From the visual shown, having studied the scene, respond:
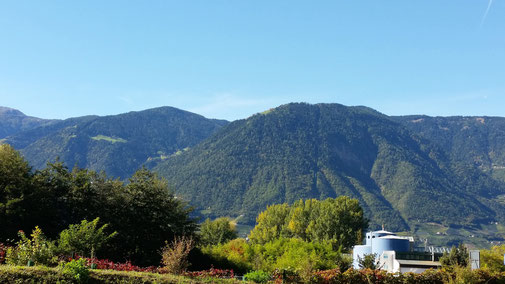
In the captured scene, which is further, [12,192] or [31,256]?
[12,192]

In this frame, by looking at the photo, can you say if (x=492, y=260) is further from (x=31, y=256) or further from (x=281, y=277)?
(x=31, y=256)

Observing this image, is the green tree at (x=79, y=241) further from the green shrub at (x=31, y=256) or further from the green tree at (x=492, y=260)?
the green tree at (x=492, y=260)

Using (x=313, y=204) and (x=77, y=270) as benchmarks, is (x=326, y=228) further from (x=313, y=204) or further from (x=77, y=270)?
(x=77, y=270)

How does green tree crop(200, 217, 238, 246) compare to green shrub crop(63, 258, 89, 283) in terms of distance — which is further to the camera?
green tree crop(200, 217, 238, 246)

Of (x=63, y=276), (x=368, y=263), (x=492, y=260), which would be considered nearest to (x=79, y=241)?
(x=63, y=276)

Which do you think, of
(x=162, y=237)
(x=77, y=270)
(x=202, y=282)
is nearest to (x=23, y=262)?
(x=77, y=270)

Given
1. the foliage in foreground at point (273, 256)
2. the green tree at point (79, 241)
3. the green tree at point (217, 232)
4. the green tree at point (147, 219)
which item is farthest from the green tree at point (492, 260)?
the green tree at point (79, 241)

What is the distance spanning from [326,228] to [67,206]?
2098 inches

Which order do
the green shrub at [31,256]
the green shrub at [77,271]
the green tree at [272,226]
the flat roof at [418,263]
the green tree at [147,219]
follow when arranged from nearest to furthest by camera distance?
the green shrub at [77,271] < the green shrub at [31,256] < the green tree at [147,219] < the flat roof at [418,263] < the green tree at [272,226]

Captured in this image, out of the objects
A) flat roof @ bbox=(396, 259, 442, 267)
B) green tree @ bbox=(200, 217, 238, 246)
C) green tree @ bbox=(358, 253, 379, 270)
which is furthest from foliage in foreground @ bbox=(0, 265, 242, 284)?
green tree @ bbox=(200, 217, 238, 246)

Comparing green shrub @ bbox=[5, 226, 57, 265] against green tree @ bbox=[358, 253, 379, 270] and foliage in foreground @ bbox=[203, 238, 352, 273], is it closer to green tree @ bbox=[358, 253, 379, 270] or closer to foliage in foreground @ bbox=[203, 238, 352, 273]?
green tree @ bbox=[358, 253, 379, 270]

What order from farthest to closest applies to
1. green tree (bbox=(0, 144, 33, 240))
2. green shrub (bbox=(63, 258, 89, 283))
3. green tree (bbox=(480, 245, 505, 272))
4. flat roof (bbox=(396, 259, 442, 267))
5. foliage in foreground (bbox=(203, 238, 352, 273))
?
green tree (bbox=(480, 245, 505, 272)) < flat roof (bbox=(396, 259, 442, 267)) < foliage in foreground (bbox=(203, 238, 352, 273)) < green tree (bbox=(0, 144, 33, 240)) < green shrub (bbox=(63, 258, 89, 283))

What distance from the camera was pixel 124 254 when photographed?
34406 mm

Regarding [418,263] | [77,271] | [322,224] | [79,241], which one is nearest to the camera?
[77,271]
